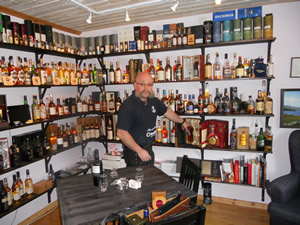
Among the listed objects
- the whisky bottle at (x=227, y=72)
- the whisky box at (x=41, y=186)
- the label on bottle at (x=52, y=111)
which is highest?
the whisky bottle at (x=227, y=72)

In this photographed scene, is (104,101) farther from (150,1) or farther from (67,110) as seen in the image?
(150,1)

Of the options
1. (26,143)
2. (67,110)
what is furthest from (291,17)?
(26,143)

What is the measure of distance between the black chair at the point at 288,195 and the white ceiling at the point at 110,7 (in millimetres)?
2003

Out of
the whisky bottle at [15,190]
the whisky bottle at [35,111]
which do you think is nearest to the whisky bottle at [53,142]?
the whisky bottle at [35,111]

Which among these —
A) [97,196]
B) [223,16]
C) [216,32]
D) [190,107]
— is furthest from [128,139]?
[223,16]

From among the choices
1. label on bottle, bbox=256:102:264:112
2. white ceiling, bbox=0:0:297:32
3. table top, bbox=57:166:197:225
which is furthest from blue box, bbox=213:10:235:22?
table top, bbox=57:166:197:225

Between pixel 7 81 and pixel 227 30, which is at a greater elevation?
pixel 227 30

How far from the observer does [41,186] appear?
9.86ft

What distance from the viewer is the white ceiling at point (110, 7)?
2.68 metres

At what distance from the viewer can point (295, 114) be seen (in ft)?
9.66

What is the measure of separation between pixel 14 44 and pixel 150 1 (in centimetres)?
173

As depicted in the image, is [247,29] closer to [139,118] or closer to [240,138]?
[240,138]

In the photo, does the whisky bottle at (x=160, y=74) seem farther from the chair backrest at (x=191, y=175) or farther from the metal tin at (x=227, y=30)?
the chair backrest at (x=191, y=175)

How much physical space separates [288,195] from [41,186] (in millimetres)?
3167
